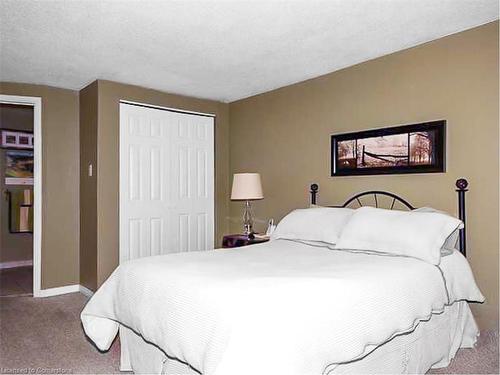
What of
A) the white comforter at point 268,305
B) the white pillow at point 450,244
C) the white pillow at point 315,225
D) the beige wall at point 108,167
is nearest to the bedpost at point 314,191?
the white pillow at point 315,225

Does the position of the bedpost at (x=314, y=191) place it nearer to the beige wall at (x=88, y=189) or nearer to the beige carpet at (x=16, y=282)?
the beige wall at (x=88, y=189)

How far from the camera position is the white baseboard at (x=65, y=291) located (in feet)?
14.0

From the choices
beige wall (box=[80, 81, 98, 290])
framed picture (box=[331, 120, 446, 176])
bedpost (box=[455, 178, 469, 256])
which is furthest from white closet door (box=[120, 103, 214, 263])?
bedpost (box=[455, 178, 469, 256])

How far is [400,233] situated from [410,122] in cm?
111

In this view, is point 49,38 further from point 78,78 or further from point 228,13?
point 228,13

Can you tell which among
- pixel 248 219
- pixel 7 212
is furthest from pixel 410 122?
pixel 7 212

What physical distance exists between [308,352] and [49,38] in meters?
2.87

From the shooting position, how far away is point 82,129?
176 inches

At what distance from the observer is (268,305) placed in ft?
5.36

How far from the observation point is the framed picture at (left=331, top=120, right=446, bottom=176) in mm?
3051

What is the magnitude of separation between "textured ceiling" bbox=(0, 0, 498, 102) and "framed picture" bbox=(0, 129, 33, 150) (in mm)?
1979

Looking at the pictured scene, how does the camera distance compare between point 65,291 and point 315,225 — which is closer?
point 315,225

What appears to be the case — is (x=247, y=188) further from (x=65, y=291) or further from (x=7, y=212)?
(x=7, y=212)

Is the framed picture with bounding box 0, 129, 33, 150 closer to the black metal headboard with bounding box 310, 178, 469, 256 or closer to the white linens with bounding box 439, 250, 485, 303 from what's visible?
the black metal headboard with bounding box 310, 178, 469, 256
